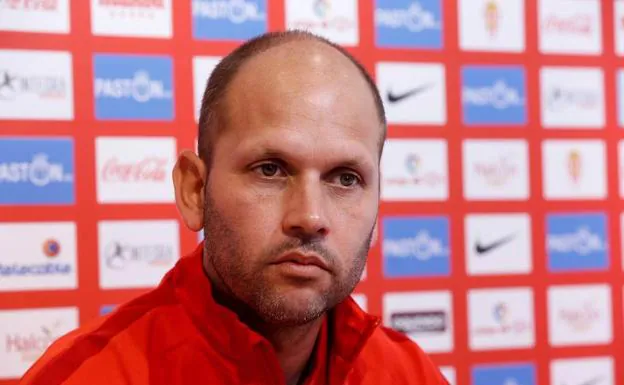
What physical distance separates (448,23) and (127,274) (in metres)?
1.23

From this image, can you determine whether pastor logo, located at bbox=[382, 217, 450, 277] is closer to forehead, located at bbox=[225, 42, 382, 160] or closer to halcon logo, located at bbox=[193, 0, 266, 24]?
halcon logo, located at bbox=[193, 0, 266, 24]

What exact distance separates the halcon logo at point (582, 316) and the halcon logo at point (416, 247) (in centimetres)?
49

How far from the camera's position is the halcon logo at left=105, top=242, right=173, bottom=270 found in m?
1.95

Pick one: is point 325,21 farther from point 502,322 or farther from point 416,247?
point 502,322

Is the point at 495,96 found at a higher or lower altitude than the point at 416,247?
higher

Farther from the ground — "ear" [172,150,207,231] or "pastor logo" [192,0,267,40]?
"pastor logo" [192,0,267,40]

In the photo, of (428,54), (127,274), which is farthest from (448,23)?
(127,274)

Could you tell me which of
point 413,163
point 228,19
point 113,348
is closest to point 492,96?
point 413,163

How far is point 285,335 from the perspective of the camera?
109 centimetres

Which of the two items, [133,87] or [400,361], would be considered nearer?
[400,361]

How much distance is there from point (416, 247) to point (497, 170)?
1.18 ft

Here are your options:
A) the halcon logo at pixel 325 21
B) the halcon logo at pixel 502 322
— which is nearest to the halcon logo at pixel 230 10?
the halcon logo at pixel 325 21

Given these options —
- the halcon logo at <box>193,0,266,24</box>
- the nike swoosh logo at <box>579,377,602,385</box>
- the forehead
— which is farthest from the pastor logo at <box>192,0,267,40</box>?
the nike swoosh logo at <box>579,377,602,385</box>

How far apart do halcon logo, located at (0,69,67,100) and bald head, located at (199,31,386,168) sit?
3.10 ft
